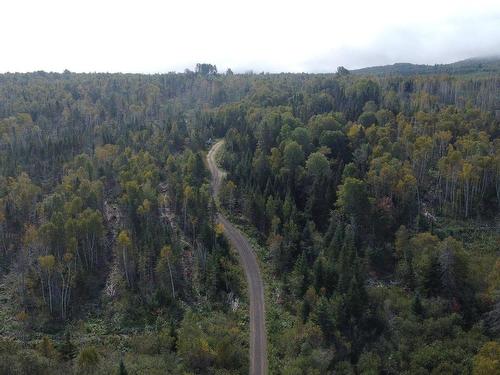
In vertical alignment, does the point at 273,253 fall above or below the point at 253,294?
above

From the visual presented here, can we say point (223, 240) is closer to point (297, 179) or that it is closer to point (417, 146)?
point (297, 179)

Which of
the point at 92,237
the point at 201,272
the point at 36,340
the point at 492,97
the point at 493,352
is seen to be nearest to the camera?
the point at 493,352

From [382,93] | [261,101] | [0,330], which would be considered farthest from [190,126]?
[0,330]

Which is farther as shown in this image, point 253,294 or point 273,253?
point 273,253

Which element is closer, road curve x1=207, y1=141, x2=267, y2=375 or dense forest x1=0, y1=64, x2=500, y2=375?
dense forest x1=0, y1=64, x2=500, y2=375
